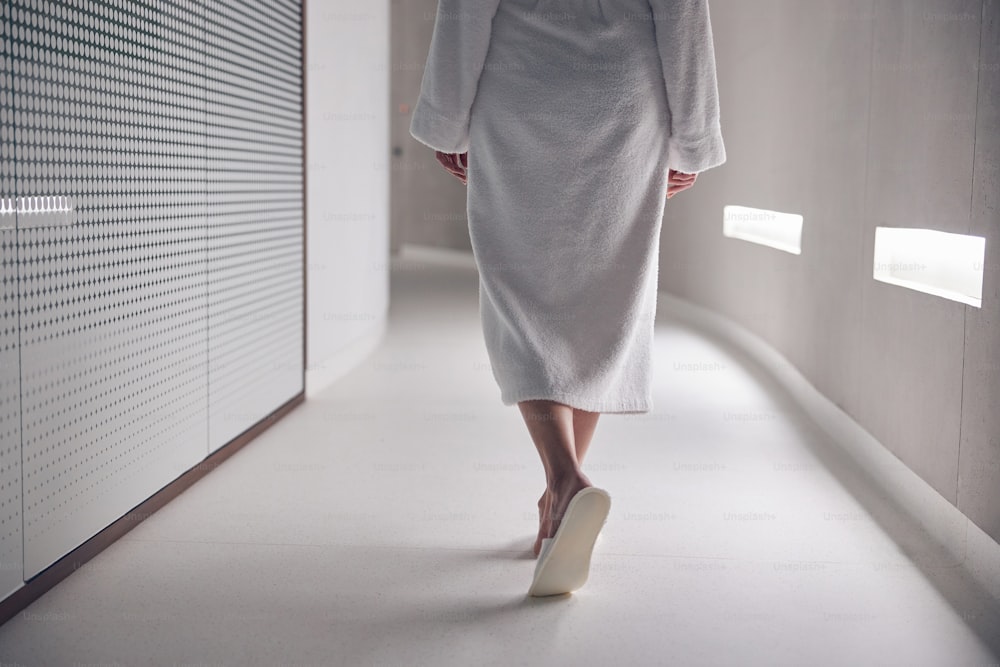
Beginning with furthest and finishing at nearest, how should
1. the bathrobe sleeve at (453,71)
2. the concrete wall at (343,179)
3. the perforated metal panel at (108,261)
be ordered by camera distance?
the concrete wall at (343,179) → the bathrobe sleeve at (453,71) → the perforated metal panel at (108,261)

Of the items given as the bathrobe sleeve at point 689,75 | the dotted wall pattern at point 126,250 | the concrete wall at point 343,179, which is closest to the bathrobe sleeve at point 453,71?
the bathrobe sleeve at point 689,75

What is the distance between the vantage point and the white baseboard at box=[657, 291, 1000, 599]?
1983 mm

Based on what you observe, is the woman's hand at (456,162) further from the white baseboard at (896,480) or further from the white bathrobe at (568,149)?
the white baseboard at (896,480)

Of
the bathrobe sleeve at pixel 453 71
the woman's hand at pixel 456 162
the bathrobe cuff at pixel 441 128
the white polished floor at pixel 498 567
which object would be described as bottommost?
the white polished floor at pixel 498 567

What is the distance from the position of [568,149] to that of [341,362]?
258cm

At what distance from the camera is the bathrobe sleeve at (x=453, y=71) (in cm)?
190

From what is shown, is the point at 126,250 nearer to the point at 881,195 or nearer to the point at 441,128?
the point at 441,128

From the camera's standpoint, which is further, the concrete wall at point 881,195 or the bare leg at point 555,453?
the concrete wall at point 881,195

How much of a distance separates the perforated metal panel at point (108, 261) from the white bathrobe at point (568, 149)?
0.64 metres

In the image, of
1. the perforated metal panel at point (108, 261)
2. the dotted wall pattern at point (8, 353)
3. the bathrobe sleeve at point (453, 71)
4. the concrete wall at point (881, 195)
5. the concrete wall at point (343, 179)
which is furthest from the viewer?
the concrete wall at point (343, 179)

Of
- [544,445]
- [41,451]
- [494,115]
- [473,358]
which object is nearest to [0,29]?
[41,451]

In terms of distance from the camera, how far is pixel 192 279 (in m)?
2.58

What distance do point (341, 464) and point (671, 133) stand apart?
142cm

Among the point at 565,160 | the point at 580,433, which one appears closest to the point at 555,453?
the point at 580,433
